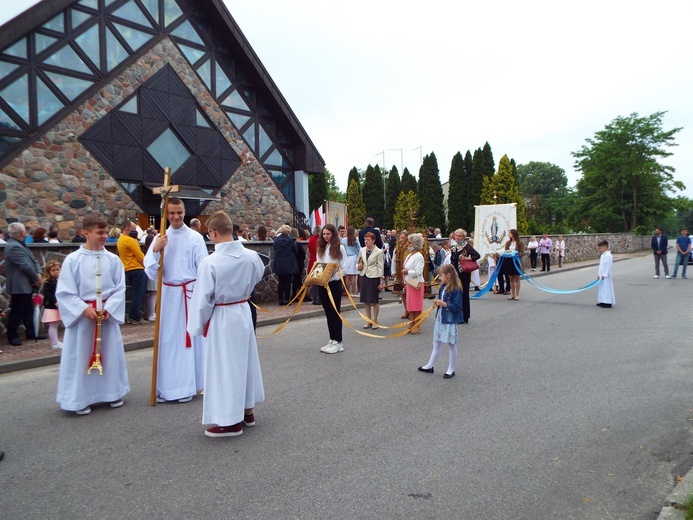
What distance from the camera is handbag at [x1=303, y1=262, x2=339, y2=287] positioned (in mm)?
8001

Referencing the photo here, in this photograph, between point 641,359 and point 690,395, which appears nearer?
point 690,395

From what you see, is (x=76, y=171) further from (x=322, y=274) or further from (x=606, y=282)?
(x=606, y=282)

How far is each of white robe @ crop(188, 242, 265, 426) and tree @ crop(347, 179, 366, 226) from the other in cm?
4351

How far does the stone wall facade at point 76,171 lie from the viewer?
14.1 metres

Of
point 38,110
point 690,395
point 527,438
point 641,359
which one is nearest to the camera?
point 527,438

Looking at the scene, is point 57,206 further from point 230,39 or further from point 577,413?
point 577,413

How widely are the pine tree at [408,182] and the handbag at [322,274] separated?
39.2 metres

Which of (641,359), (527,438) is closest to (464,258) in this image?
(641,359)

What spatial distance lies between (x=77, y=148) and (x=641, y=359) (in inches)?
595

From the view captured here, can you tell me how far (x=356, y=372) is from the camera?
268 inches

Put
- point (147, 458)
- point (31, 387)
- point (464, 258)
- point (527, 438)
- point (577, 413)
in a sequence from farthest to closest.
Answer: point (464, 258), point (31, 387), point (577, 413), point (527, 438), point (147, 458)

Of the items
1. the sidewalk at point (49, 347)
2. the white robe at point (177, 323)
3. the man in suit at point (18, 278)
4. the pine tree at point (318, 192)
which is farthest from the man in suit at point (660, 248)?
the pine tree at point (318, 192)

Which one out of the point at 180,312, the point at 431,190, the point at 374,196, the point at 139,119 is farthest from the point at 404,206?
the point at 180,312

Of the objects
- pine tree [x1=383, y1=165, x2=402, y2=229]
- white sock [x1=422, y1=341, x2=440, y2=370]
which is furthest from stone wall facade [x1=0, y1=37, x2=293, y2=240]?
pine tree [x1=383, y1=165, x2=402, y2=229]
